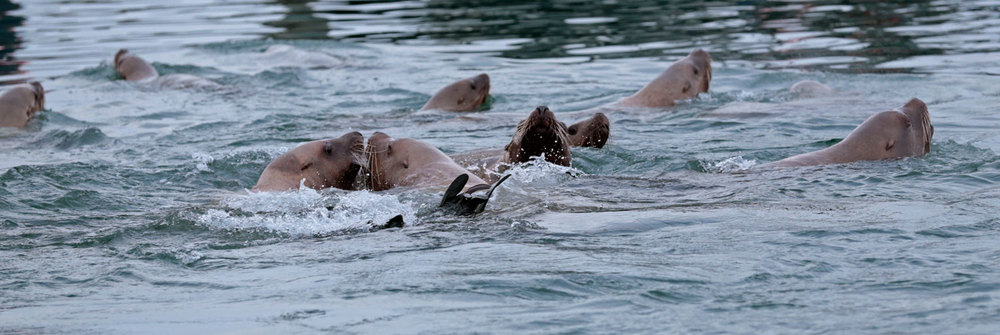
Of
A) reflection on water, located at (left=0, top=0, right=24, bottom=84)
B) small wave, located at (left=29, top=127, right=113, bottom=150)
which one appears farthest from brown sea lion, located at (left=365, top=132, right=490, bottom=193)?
reflection on water, located at (left=0, top=0, right=24, bottom=84)

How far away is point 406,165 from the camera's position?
7.46 metres

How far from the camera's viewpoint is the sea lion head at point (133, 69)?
45.9 ft

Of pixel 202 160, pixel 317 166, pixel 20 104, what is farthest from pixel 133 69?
pixel 317 166

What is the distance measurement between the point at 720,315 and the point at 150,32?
55.4 feet

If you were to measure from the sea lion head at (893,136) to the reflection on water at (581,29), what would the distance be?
4945mm

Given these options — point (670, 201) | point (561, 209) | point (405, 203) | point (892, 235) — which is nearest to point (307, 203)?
point (405, 203)

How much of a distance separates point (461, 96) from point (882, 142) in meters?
4.70

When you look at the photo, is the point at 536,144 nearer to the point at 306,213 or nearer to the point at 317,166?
the point at 317,166

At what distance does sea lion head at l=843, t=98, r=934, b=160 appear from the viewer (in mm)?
7648

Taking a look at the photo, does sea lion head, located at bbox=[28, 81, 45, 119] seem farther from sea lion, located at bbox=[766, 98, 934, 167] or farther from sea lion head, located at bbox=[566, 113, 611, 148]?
sea lion, located at bbox=[766, 98, 934, 167]

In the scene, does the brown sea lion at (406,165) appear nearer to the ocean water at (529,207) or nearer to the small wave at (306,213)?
the ocean water at (529,207)

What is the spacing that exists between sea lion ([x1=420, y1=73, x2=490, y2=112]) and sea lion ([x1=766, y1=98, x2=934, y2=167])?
4.39 m

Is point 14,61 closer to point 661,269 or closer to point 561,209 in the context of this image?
point 561,209

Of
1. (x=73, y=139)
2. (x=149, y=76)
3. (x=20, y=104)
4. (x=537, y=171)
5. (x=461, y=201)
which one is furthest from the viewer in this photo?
(x=149, y=76)
